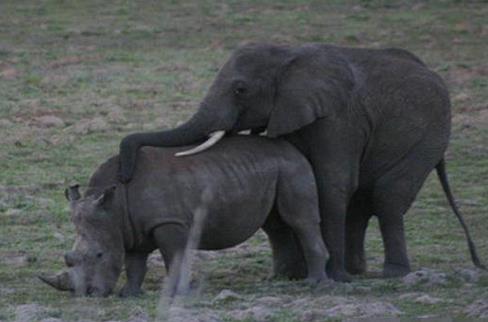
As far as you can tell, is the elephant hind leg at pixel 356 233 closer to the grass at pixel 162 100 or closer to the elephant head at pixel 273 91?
the grass at pixel 162 100

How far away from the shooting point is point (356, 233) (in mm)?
14680

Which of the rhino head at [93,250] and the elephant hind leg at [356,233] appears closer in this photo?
the rhino head at [93,250]

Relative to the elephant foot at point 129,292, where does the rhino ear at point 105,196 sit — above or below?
above

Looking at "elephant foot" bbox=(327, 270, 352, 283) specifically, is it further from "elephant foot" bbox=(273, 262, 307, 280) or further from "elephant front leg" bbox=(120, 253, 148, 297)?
"elephant front leg" bbox=(120, 253, 148, 297)

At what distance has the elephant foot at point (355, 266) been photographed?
47.8ft

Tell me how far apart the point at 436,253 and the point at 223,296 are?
3324 millimetres

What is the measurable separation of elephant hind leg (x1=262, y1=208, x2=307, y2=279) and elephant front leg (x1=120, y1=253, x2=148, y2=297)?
1.27 m

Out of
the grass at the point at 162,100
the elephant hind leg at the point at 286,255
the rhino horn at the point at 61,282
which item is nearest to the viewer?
the rhino horn at the point at 61,282

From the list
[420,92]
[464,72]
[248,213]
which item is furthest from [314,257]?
[464,72]

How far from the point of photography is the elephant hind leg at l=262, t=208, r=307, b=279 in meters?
14.1

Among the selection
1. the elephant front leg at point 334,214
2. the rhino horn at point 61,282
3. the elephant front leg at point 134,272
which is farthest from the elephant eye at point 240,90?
the rhino horn at point 61,282

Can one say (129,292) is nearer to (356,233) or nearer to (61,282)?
(61,282)

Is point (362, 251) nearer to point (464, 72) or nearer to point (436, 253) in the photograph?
point (436, 253)

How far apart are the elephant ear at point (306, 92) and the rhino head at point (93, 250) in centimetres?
155
